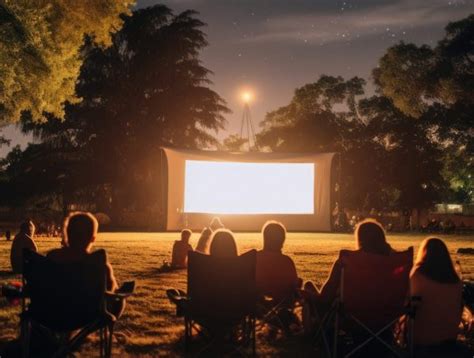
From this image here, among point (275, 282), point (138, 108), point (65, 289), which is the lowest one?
point (275, 282)

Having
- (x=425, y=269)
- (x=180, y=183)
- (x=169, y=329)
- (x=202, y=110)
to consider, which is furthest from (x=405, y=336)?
(x=202, y=110)

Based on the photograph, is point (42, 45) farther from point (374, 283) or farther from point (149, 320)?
point (374, 283)

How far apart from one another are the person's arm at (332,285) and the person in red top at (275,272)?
74cm

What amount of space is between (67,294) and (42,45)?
35.0ft

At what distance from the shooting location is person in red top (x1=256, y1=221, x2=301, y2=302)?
5.14m

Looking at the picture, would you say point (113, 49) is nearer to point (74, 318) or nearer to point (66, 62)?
point (66, 62)

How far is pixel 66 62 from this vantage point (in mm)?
14836

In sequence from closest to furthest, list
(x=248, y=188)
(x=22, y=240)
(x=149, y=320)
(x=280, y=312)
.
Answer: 1. (x=280, y=312)
2. (x=149, y=320)
3. (x=22, y=240)
4. (x=248, y=188)

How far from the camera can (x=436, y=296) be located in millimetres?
4258

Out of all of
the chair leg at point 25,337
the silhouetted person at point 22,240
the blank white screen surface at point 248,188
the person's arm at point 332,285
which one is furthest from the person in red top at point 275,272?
the blank white screen surface at point 248,188

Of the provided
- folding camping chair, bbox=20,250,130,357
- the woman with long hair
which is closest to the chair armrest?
folding camping chair, bbox=20,250,130,357

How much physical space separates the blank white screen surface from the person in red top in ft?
36.0

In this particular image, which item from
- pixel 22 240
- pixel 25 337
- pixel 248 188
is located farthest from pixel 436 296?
pixel 248 188

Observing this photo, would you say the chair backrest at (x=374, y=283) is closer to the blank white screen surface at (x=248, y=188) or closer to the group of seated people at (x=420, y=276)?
the group of seated people at (x=420, y=276)
